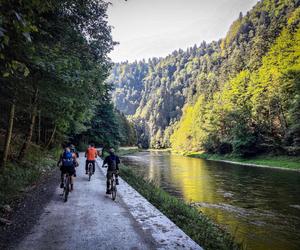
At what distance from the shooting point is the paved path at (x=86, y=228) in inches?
233

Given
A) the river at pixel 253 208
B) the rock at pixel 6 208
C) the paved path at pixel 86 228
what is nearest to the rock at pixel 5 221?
the paved path at pixel 86 228

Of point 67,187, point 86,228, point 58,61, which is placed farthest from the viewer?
point 67,187

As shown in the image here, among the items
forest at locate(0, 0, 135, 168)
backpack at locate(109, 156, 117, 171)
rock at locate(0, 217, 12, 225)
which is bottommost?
rock at locate(0, 217, 12, 225)

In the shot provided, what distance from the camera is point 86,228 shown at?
6.99 m

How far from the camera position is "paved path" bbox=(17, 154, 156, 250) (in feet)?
19.4

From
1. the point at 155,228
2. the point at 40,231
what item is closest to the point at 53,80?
the point at 40,231

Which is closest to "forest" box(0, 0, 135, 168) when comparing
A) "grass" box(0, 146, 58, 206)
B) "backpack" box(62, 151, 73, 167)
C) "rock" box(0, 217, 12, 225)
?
"grass" box(0, 146, 58, 206)

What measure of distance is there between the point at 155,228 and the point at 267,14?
128 meters

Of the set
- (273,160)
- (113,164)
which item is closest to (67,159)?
(113,164)

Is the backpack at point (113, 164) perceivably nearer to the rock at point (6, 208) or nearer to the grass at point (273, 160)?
the rock at point (6, 208)

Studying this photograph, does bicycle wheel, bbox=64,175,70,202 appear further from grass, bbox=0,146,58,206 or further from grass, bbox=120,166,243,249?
grass, bbox=120,166,243,249

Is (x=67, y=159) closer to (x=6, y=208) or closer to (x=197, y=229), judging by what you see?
(x=6, y=208)

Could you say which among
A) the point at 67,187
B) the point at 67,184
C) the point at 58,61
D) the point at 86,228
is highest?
the point at 58,61

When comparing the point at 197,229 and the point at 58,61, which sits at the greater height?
the point at 58,61
